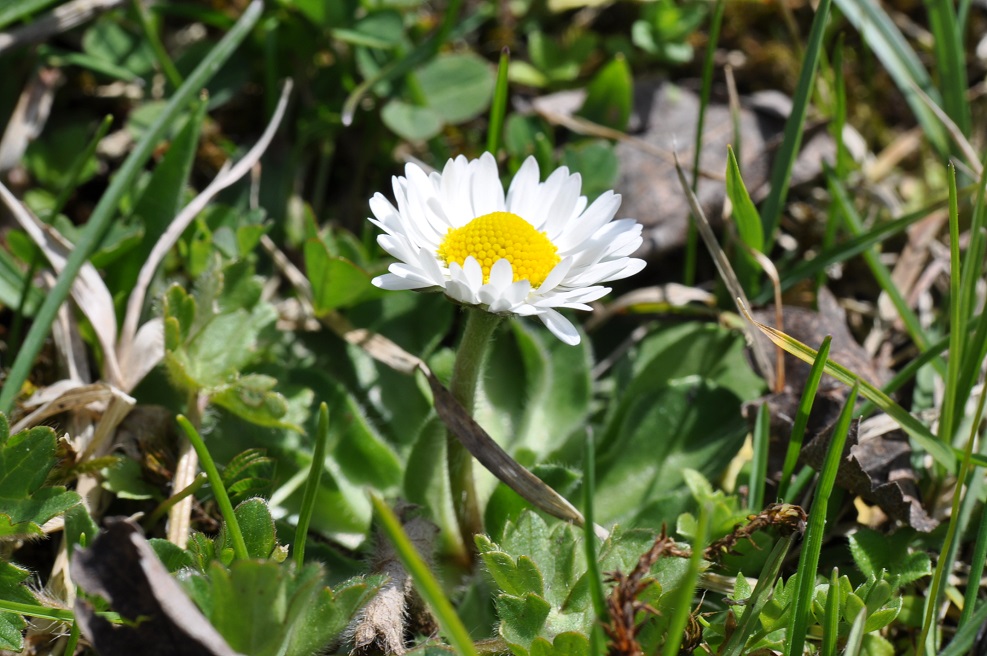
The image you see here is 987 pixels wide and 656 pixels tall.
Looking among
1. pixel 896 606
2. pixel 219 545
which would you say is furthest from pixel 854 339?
pixel 219 545

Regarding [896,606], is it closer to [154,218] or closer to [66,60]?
[154,218]

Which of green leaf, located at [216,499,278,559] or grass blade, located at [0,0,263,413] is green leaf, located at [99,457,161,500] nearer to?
grass blade, located at [0,0,263,413]

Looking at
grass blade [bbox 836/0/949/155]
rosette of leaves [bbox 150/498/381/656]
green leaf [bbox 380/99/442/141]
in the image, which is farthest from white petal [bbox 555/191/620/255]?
grass blade [bbox 836/0/949/155]

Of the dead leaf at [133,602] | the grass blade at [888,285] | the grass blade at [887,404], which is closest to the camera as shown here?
the dead leaf at [133,602]

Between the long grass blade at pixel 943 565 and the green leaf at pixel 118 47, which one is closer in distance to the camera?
the long grass blade at pixel 943 565

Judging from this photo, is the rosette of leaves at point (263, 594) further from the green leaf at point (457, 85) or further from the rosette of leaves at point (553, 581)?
the green leaf at point (457, 85)

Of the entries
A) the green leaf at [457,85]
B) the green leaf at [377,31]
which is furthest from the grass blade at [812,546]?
the green leaf at [377,31]
